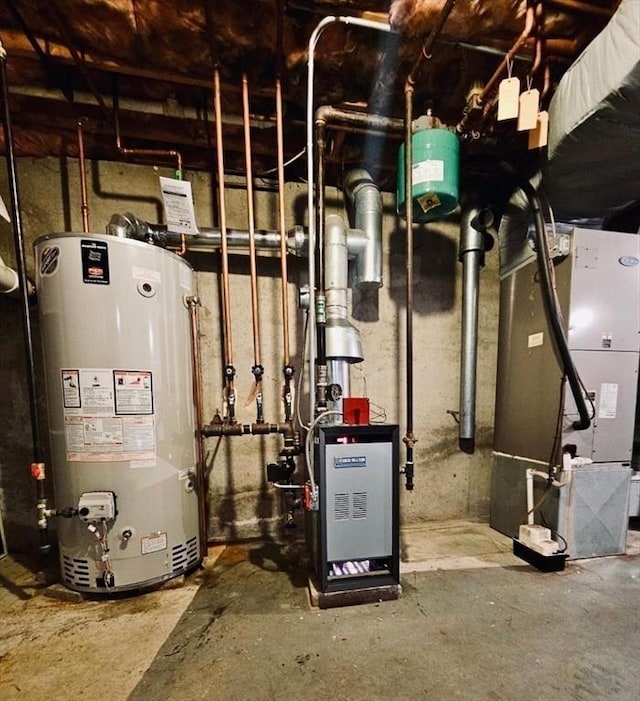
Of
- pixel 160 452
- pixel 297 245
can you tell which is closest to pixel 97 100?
pixel 297 245

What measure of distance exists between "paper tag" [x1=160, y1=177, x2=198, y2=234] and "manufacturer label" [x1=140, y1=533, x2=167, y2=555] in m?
1.51

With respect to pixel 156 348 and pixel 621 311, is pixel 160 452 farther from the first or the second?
pixel 621 311

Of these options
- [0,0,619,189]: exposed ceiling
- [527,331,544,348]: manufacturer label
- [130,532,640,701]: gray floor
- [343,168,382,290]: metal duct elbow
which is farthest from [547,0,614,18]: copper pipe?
[130,532,640,701]: gray floor

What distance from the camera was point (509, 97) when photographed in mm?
1336

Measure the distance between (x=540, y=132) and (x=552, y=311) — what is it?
90 centimetres

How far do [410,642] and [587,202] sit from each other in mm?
2487

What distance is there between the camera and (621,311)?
Result: 1.78m

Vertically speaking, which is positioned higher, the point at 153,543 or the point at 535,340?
the point at 535,340

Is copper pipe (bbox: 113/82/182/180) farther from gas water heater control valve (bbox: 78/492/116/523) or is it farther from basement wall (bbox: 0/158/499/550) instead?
gas water heater control valve (bbox: 78/492/116/523)

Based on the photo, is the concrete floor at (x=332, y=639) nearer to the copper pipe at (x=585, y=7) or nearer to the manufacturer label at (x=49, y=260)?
the manufacturer label at (x=49, y=260)

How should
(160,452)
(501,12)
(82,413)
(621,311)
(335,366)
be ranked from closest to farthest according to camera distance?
(501,12) → (82,413) → (160,452) → (335,366) → (621,311)

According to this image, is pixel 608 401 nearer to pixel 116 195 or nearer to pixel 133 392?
pixel 133 392

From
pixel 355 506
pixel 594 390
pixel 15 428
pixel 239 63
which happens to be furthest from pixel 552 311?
pixel 15 428

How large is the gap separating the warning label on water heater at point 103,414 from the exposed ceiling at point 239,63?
53.3 inches
